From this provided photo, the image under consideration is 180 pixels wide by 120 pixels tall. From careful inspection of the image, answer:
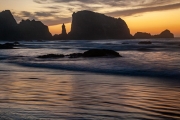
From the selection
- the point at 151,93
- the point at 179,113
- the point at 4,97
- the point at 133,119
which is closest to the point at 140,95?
the point at 151,93

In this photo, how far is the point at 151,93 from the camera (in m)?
8.91

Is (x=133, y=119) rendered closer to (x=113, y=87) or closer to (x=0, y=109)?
(x=0, y=109)

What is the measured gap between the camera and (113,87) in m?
10.2

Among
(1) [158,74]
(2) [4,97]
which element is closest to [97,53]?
(1) [158,74]

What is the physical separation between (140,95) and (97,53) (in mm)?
19872

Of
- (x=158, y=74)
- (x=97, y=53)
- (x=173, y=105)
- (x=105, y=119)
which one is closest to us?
(x=105, y=119)

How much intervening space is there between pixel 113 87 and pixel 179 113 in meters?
4.06

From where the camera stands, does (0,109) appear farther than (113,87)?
No

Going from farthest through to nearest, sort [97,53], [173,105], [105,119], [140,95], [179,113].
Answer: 1. [97,53]
2. [140,95]
3. [173,105]
4. [179,113]
5. [105,119]

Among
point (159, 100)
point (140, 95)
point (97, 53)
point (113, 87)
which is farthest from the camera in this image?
point (97, 53)

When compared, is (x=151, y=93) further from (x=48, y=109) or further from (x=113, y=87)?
(x=48, y=109)

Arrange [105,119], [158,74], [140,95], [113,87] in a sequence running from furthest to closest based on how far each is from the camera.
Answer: [158,74] → [113,87] → [140,95] → [105,119]

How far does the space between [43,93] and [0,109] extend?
2.44m

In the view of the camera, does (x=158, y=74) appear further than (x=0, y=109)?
Yes
